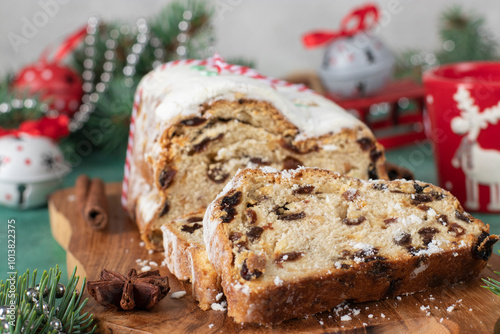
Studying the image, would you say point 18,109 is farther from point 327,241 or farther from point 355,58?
point 327,241

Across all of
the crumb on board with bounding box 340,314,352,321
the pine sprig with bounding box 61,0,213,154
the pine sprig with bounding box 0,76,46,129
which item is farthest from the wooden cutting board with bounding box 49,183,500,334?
the pine sprig with bounding box 61,0,213,154

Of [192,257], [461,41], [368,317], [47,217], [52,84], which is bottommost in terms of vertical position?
[47,217]

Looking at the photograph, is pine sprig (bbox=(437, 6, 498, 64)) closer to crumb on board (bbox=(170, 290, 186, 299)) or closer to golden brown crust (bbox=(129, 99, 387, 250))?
golden brown crust (bbox=(129, 99, 387, 250))

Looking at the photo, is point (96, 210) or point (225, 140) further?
point (96, 210)

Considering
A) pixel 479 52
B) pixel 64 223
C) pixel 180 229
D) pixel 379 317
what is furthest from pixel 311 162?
pixel 479 52

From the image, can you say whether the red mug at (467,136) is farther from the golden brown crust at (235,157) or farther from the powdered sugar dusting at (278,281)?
the powdered sugar dusting at (278,281)

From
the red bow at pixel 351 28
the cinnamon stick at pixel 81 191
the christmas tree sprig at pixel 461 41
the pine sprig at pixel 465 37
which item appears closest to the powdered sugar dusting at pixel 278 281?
the cinnamon stick at pixel 81 191

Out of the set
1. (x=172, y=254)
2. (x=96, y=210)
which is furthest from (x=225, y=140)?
(x=96, y=210)
